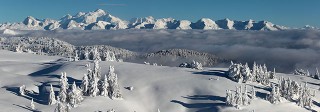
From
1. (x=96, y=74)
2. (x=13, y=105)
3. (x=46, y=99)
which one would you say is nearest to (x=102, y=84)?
(x=96, y=74)

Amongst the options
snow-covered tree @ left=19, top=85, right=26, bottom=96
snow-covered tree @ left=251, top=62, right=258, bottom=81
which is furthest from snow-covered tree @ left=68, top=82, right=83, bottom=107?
snow-covered tree @ left=251, top=62, right=258, bottom=81

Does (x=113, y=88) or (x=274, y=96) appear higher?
(x=113, y=88)

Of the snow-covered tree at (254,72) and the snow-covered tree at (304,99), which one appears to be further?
the snow-covered tree at (254,72)

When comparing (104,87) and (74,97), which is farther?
(104,87)

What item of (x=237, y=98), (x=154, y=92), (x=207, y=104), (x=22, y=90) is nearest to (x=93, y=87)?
(x=22, y=90)

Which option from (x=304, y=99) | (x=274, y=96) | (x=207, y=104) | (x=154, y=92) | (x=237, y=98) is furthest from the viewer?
(x=154, y=92)

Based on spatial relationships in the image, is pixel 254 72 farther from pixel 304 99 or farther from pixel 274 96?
pixel 304 99

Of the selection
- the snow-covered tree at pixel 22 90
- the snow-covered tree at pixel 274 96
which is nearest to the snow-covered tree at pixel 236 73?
the snow-covered tree at pixel 274 96

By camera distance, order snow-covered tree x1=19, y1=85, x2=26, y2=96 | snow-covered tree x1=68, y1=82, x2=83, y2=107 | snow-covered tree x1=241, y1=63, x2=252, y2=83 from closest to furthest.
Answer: snow-covered tree x1=68, y1=82, x2=83, y2=107
snow-covered tree x1=19, y1=85, x2=26, y2=96
snow-covered tree x1=241, y1=63, x2=252, y2=83

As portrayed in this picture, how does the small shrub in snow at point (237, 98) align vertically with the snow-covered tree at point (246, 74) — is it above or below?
below

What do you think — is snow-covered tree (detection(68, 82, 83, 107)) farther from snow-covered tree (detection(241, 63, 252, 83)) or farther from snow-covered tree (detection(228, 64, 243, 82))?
snow-covered tree (detection(241, 63, 252, 83))

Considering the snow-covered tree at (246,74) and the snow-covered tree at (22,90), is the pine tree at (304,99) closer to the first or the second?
the snow-covered tree at (246,74)

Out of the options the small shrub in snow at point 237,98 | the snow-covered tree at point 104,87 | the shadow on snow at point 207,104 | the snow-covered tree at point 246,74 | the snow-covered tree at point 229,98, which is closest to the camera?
the small shrub in snow at point 237,98

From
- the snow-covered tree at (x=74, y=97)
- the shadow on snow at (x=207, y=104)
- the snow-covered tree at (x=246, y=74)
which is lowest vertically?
the shadow on snow at (x=207, y=104)
